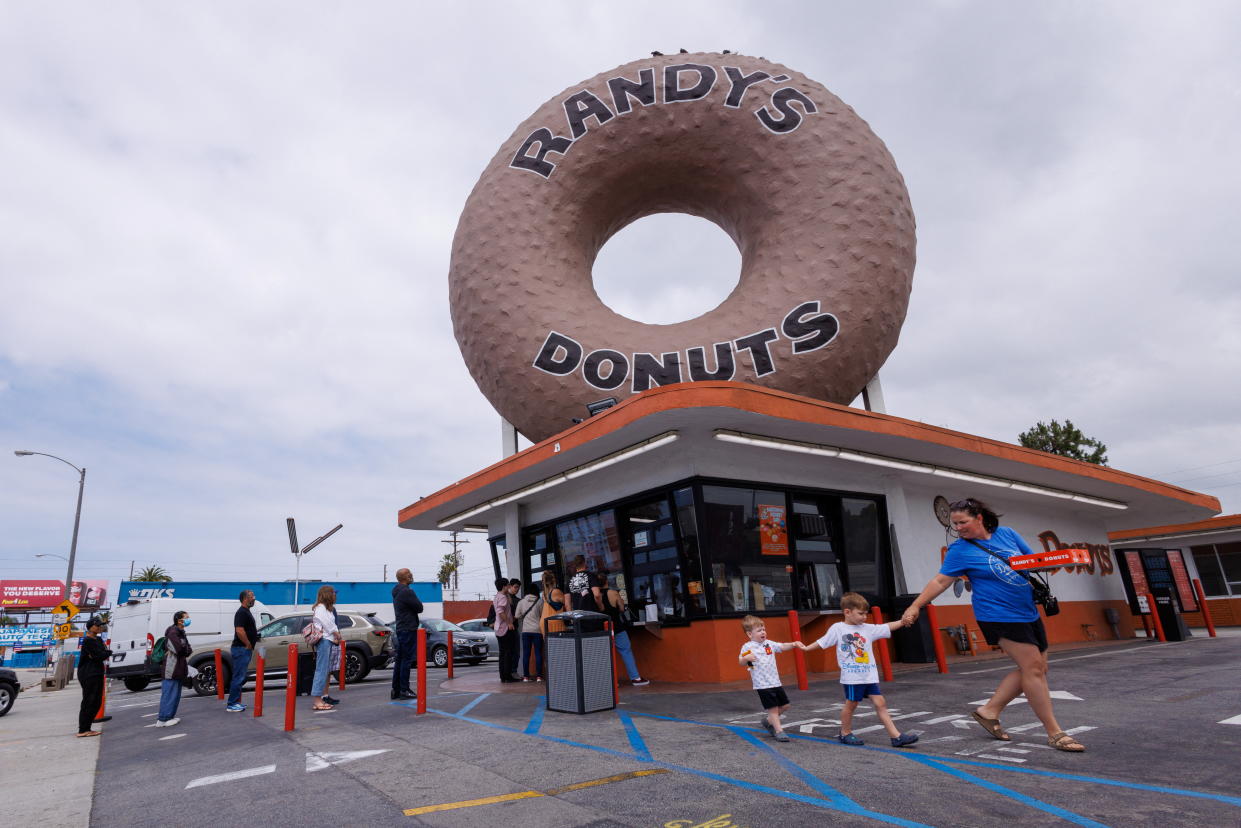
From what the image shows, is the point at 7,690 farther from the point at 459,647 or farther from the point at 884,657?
the point at 884,657

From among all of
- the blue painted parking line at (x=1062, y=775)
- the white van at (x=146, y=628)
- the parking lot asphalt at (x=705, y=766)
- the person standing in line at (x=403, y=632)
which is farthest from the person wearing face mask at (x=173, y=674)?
the blue painted parking line at (x=1062, y=775)

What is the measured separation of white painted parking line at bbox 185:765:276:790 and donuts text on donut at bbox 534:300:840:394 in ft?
19.2

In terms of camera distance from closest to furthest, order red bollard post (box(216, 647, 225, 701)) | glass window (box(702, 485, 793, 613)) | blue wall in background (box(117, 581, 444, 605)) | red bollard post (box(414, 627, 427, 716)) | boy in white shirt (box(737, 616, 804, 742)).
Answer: boy in white shirt (box(737, 616, 804, 742)) < red bollard post (box(414, 627, 427, 716)) < glass window (box(702, 485, 793, 613)) < red bollard post (box(216, 647, 225, 701)) < blue wall in background (box(117, 581, 444, 605))

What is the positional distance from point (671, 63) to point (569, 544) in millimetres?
7885

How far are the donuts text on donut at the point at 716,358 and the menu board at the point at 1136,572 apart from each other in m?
10.8

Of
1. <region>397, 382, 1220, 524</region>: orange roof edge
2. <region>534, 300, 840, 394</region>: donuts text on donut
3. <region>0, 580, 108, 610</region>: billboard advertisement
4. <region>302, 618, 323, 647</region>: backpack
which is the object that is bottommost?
<region>302, 618, 323, 647</region>: backpack

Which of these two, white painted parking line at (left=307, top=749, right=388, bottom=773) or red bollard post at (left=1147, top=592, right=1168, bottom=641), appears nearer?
white painted parking line at (left=307, top=749, right=388, bottom=773)

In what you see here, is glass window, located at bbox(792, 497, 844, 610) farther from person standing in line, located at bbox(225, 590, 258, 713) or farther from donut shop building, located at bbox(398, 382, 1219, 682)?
person standing in line, located at bbox(225, 590, 258, 713)

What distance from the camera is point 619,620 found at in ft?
29.4

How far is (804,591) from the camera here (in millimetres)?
9891

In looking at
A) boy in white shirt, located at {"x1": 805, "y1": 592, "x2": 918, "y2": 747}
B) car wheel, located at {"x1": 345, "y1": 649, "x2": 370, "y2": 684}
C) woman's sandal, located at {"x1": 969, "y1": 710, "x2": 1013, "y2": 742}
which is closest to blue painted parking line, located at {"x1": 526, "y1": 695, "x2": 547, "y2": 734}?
boy in white shirt, located at {"x1": 805, "y1": 592, "x2": 918, "y2": 747}

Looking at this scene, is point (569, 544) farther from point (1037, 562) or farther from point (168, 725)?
point (1037, 562)

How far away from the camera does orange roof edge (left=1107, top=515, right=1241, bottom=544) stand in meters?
20.3

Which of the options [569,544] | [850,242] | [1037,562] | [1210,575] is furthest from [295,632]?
[1210,575]
